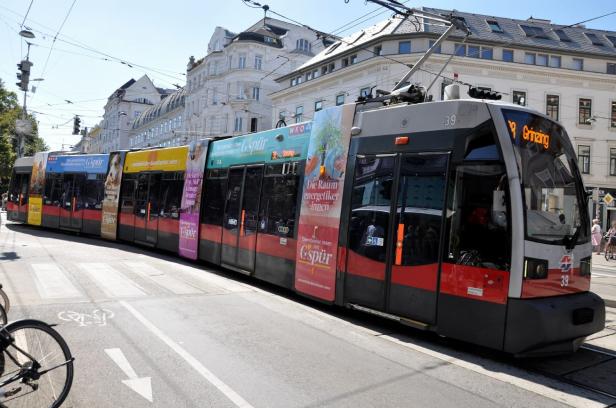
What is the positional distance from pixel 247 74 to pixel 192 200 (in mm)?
39689

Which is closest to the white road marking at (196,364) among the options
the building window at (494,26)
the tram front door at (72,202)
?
the tram front door at (72,202)

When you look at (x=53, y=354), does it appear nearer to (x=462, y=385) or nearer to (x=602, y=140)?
(x=462, y=385)

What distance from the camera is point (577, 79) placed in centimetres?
3684

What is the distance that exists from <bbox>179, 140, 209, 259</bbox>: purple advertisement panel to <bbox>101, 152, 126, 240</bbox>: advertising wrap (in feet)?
15.2

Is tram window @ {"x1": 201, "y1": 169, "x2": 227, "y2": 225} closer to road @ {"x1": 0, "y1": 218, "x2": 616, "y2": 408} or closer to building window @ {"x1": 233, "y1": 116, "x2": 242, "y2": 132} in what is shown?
road @ {"x1": 0, "y1": 218, "x2": 616, "y2": 408}

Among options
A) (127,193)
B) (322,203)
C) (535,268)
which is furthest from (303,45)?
(535,268)

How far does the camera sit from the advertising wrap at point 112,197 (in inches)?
648

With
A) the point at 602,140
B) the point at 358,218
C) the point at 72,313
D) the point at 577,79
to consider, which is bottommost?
the point at 72,313

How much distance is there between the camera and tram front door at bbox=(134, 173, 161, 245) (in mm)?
14383

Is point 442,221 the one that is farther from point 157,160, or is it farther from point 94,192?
point 94,192

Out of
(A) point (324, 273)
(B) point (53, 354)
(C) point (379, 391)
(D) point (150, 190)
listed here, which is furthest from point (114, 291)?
(D) point (150, 190)

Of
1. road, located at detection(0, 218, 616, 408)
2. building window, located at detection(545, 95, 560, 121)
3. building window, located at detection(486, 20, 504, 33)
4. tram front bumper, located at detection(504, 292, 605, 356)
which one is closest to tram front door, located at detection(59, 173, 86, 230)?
road, located at detection(0, 218, 616, 408)

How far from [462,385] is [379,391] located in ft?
2.90

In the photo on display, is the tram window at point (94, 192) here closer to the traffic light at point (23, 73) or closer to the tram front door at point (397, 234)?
the traffic light at point (23, 73)
